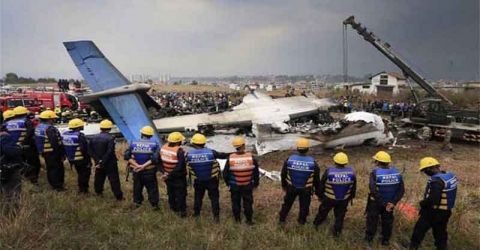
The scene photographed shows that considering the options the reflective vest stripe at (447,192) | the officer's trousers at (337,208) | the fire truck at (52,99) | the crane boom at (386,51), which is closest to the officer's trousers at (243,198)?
the officer's trousers at (337,208)

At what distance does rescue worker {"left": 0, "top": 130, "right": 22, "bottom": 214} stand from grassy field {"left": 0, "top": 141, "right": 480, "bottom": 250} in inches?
8.0

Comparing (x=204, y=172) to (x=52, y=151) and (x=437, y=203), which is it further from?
(x=437, y=203)

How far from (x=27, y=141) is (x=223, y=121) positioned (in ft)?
23.0

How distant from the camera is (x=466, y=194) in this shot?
7.86 metres

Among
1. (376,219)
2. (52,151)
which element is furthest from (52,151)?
(376,219)

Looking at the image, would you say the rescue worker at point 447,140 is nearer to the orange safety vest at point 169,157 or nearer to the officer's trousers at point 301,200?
the officer's trousers at point 301,200

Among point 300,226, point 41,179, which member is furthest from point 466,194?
point 41,179

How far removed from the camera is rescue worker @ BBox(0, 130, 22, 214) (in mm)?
5030

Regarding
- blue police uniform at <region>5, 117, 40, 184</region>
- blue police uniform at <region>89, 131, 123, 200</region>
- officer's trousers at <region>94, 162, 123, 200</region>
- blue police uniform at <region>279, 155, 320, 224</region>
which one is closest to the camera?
blue police uniform at <region>279, 155, 320, 224</region>

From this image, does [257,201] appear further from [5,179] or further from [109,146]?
[5,179]

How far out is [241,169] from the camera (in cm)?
569

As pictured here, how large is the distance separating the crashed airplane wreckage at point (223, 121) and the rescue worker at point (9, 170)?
594 centimetres

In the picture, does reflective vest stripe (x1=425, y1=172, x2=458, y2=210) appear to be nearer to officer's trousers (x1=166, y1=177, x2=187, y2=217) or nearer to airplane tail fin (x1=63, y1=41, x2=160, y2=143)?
officer's trousers (x1=166, y1=177, x2=187, y2=217)

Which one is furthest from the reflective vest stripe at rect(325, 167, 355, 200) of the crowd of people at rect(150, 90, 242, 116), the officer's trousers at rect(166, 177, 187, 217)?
the crowd of people at rect(150, 90, 242, 116)
